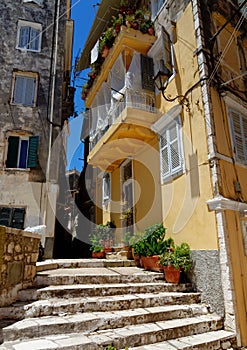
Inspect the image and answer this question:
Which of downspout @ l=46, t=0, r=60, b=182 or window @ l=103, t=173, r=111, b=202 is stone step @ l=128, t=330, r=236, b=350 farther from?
downspout @ l=46, t=0, r=60, b=182

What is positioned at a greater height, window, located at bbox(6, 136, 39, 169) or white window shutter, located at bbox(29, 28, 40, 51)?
white window shutter, located at bbox(29, 28, 40, 51)

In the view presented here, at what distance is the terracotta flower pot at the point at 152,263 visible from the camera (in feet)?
23.1

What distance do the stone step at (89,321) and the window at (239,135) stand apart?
4347 mm

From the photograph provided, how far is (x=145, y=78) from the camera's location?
31.4 ft

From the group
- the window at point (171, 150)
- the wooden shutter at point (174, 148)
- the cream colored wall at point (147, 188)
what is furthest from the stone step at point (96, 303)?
the wooden shutter at point (174, 148)

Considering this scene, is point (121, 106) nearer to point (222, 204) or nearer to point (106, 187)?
point (222, 204)

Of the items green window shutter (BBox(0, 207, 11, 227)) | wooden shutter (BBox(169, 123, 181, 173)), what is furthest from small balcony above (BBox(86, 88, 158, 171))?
green window shutter (BBox(0, 207, 11, 227))

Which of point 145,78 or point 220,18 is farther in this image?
point 145,78

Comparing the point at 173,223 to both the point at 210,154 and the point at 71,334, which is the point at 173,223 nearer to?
the point at 210,154

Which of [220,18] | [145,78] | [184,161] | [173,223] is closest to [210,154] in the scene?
[184,161]

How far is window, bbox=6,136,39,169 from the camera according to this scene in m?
11.8

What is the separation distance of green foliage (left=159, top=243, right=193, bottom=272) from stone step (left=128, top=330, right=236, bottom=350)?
5.15ft

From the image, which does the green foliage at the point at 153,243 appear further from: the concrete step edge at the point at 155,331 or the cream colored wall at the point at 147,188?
the concrete step edge at the point at 155,331

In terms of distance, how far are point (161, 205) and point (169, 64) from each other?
4612 mm
